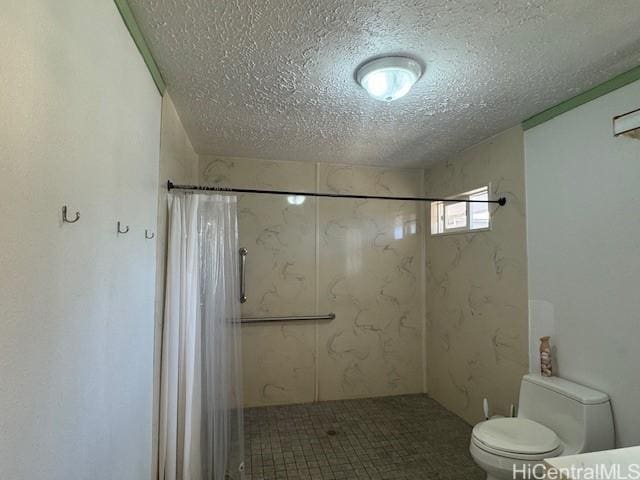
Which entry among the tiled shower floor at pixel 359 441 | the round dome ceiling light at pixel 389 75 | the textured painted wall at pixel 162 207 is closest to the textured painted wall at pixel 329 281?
the tiled shower floor at pixel 359 441

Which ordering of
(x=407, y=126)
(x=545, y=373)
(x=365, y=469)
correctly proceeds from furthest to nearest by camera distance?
(x=407, y=126) < (x=365, y=469) < (x=545, y=373)

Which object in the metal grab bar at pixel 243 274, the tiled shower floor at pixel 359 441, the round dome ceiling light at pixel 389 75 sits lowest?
the tiled shower floor at pixel 359 441

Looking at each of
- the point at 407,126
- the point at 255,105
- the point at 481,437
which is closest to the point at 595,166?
the point at 407,126

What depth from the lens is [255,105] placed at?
2.01 m

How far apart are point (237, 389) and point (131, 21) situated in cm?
194

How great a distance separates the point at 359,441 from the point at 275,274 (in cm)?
155

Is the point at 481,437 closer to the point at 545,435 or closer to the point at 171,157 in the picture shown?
the point at 545,435

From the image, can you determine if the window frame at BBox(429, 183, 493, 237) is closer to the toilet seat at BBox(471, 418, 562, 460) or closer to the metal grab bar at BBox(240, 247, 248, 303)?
the toilet seat at BBox(471, 418, 562, 460)

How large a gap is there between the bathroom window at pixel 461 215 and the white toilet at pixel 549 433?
1.23m

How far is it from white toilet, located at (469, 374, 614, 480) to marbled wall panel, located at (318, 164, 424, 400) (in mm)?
1524

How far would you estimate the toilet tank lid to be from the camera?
1651mm

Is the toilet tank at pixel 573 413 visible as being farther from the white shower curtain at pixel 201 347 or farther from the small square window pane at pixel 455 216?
the white shower curtain at pixel 201 347

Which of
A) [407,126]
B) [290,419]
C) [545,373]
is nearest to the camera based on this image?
[545,373]

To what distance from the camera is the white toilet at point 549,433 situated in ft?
5.16
